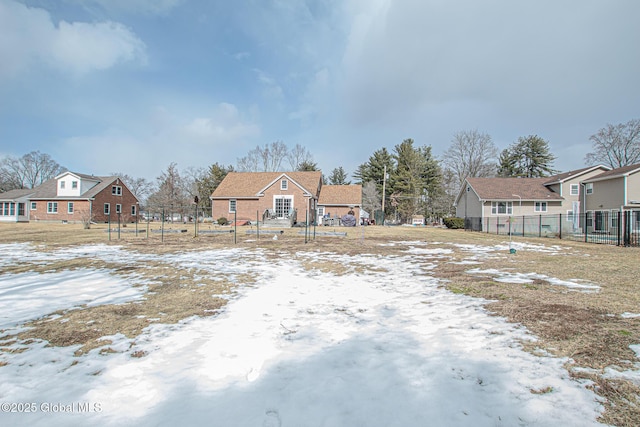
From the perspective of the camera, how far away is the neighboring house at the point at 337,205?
34.1 metres

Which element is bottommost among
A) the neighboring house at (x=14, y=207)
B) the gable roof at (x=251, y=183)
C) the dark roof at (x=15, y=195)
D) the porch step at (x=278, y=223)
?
the porch step at (x=278, y=223)

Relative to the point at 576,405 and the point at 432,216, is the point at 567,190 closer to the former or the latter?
the point at 432,216

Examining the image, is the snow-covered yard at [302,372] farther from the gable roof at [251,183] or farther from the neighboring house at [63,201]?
the neighboring house at [63,201]

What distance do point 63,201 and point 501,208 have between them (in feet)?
166

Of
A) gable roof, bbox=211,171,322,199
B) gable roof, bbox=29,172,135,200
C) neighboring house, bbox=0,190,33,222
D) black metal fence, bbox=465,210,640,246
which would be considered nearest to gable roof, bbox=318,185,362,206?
gable roof, bbox=211,171,322,199

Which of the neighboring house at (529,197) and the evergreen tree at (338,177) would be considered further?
the evergreen tree at (338,177)

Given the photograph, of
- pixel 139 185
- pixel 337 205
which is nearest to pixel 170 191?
pixel 337 205

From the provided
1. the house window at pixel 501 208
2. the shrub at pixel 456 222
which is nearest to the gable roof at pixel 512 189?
the house window at pixel 501 208

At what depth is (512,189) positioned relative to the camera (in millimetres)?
31234

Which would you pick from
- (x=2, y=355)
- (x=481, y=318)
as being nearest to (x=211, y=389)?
(x=2, y=355)

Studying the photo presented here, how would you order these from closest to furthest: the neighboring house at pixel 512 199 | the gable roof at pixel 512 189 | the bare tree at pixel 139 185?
the neighboring house at pixel 512 199 → the gable roof at pixel 512 189 → the bare tree at pixel 139 185

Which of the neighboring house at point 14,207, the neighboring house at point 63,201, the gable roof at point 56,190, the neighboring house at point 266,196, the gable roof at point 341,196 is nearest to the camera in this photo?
the neighboring house at point 266,196

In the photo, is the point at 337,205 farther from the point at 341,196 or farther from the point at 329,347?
the point at 329,347

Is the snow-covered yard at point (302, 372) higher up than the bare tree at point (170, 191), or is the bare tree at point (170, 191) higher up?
the bare tree at point (170, 191)
